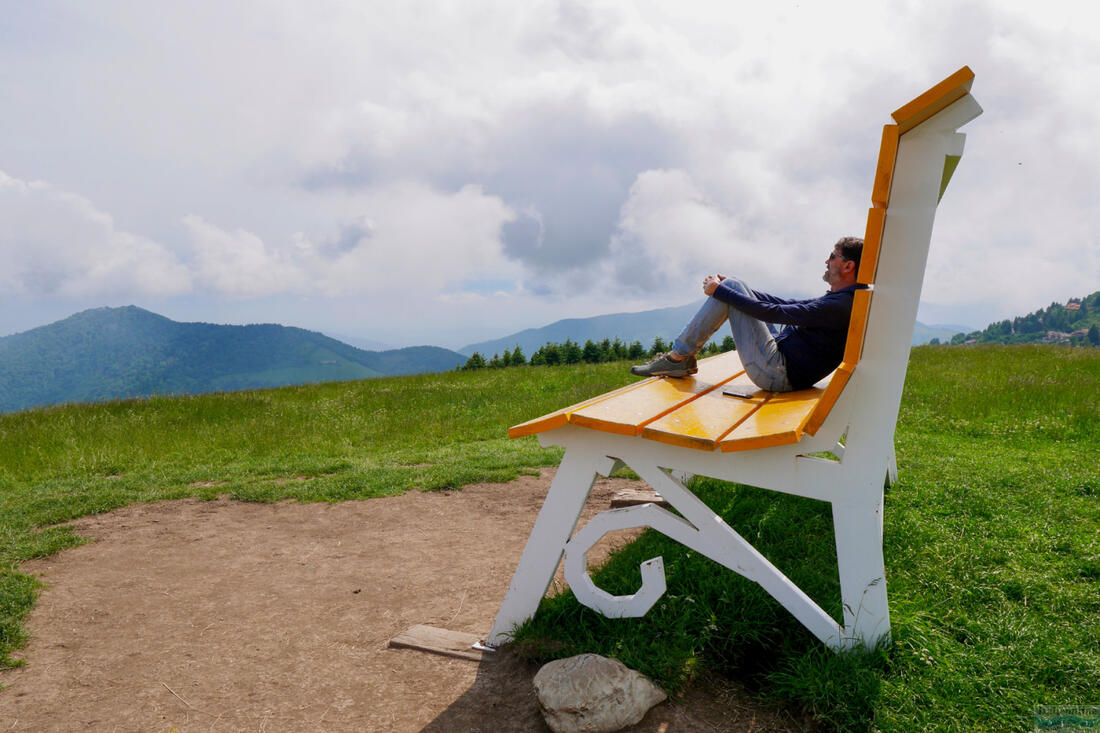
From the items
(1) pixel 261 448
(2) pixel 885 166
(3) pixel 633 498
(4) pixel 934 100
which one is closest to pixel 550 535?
(2) pixel 885 166

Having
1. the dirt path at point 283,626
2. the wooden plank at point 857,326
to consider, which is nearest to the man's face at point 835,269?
the wooden plank at point 857,326

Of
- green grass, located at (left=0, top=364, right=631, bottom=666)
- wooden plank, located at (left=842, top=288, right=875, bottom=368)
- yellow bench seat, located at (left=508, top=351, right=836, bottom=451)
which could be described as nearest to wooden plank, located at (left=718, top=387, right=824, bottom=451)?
yellow bench seat, located at (left=508, top=351, right=836, bottom=451)

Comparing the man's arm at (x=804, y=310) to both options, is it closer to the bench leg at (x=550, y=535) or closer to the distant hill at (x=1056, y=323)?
the bench leg at (x=550, y=535)

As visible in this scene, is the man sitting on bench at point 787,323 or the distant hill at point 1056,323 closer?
the man sitting on bench at point 787,323

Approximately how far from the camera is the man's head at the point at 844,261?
385cm

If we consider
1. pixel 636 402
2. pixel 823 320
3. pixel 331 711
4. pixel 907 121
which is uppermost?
pixel 907 121

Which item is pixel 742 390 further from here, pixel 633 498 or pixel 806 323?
pixel 633 498

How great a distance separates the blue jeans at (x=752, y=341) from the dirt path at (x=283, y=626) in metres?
1.73

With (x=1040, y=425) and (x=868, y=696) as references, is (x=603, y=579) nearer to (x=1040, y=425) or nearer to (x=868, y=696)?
(x=868, y=696)

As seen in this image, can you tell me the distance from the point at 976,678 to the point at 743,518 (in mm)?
1884


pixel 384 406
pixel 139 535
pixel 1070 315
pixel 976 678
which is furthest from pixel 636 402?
pixel 1070 315

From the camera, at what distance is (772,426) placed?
2.75m

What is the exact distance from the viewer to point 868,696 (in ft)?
8.55

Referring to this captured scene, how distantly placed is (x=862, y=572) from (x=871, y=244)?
4.46ft
